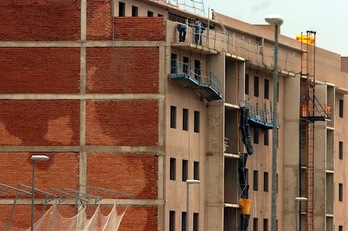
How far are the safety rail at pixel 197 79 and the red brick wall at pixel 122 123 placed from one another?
2.11 metres

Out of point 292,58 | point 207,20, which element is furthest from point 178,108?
point 292,58

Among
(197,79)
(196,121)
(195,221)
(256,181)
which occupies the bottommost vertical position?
(195,221)

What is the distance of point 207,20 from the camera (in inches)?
4087

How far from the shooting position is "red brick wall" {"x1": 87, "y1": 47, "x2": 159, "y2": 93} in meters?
91.6

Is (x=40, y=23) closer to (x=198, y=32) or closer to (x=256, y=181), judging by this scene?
(x=198, y=32)

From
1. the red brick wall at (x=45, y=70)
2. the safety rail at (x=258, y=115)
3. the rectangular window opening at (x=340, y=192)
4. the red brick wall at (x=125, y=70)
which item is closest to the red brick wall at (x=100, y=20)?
the red brick wall at (x=125, y=70)

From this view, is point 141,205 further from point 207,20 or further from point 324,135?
point 324,135

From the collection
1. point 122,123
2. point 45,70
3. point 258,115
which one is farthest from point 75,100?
point 258,115

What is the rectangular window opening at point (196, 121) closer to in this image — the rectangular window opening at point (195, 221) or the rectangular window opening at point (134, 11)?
the rectangular window opening at point (195, 221)

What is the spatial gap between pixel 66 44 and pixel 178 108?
6.85 m

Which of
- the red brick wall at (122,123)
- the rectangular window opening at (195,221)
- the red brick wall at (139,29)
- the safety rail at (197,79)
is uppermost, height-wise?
the red brick wall at (139,29)

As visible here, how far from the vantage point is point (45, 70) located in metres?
91.8

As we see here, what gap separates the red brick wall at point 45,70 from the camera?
91.8 meters

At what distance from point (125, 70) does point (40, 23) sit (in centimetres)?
507
